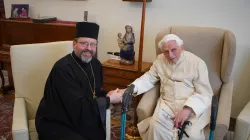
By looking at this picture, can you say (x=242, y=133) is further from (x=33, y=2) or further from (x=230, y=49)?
(x=33, y=2)

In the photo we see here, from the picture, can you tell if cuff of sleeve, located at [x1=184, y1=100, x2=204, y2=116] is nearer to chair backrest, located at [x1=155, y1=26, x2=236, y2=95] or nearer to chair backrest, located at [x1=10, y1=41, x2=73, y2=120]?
chair backrest, located at [x1=155, y1=26, x2=236, y2=95]

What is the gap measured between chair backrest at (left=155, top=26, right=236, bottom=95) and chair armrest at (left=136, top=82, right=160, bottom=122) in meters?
0.49

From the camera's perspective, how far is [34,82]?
6.20 ft

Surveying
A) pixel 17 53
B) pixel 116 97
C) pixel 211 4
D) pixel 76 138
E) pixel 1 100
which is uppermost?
pixel 211 4

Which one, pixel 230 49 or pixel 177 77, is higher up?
pixel 230 49

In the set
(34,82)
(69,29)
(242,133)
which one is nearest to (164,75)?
(242,133)

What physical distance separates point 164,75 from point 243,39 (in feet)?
3.21

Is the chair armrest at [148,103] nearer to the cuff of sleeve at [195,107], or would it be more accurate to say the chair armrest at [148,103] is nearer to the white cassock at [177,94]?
the white cassock at [177,94]

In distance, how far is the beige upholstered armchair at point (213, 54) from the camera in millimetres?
1974

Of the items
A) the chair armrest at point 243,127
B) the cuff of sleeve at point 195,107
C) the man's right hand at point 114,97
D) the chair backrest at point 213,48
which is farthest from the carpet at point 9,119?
the chair armrest at point 243,127

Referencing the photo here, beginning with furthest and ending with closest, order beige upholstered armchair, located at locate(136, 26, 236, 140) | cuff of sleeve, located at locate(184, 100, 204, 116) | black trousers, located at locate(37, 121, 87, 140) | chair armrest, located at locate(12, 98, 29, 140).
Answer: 1. beige upholstered armchair, located at locate(136, 26, 236, 140)
2. cuff of sleeve, located at locate(184, 100, 204, 116)
3. black trousers, located at locate(37, 121, 87, 140)
4. chair armrest, located at locate(12, 98, 29, 140)

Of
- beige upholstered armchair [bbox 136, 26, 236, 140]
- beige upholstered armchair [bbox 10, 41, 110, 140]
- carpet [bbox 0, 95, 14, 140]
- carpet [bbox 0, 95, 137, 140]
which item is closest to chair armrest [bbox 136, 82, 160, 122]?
beige upholstered armchair [bbox 136, 26, 236, 140]

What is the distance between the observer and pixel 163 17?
106 inches

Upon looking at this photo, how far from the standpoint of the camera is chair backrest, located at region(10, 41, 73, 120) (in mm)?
1834
